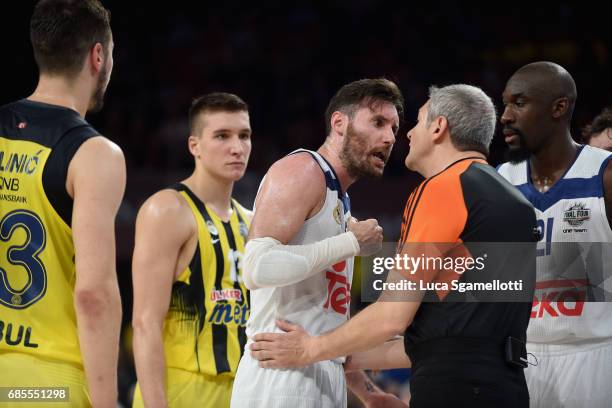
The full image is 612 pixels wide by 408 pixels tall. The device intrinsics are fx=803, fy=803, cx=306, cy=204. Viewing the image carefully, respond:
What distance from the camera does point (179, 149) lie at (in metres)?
10.8

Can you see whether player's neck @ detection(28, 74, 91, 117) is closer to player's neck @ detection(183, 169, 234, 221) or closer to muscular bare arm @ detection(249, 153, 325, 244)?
muscular bare arm @ detection(249, 153, 325, 244)

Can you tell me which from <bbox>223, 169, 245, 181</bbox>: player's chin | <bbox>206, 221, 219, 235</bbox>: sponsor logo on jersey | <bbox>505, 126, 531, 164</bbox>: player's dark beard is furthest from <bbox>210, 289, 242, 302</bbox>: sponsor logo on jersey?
<bbox>505, 126, 531, 164</bbox>: player's dark beard

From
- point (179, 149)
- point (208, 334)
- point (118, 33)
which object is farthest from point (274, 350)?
point (118, 33)

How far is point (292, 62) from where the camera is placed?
12297 mm

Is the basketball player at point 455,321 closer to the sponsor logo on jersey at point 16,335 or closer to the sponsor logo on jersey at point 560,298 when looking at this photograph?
the sponsor logo on jersey at point 560,298

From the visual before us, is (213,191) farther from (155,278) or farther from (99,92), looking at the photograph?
(99,92)

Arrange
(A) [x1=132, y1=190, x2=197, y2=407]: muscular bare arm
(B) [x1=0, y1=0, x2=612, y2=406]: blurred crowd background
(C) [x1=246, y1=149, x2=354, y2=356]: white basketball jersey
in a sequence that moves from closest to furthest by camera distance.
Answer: (C) [x1=246, y1=149, x2=354, y2=356]: white basketball jersey < (A) [x1=132, y1=190, x2=197, y2=407]: muscular bare arm < (B) [x1=0, y1=0, x2=612, y2=406]: blurred crowd background

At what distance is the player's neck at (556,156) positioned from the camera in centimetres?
446

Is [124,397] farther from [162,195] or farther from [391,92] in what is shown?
[391,92]

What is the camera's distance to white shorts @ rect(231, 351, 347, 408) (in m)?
3.87

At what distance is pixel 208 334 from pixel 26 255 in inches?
74.1

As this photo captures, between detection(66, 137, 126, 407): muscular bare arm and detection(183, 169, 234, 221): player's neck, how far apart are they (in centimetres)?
222

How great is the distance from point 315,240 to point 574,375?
1591mm

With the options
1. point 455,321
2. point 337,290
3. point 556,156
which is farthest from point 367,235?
point 556,156
